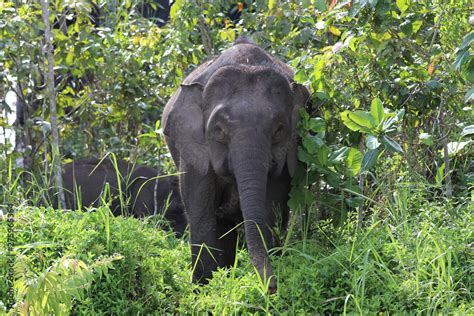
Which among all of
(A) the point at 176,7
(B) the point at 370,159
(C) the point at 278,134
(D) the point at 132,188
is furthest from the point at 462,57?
(D) the point at 132,188

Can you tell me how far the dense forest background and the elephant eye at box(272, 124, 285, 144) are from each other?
0.54 ft

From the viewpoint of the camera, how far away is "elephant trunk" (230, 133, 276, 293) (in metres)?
6.50

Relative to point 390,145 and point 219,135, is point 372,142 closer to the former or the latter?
point 390,145

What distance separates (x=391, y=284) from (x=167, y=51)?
4.27 m

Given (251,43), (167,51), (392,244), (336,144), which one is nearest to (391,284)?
(392,244)

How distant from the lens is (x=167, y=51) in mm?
9898

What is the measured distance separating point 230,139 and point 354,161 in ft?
2.69

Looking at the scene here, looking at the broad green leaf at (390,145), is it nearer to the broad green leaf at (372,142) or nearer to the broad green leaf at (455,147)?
the broad green leaf at (372,142)

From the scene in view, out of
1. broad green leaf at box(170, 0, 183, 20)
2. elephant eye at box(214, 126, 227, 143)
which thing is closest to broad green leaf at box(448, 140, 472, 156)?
elephant eye at box(214, 126, 227, 143)

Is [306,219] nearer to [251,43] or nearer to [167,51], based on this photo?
[251,43]

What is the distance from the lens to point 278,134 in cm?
742

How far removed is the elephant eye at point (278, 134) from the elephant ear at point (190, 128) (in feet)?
1.58

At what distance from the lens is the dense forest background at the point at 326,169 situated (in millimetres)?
6234

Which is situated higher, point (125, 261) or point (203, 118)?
point (203, 118)
